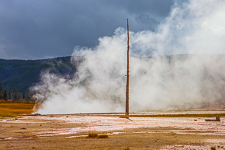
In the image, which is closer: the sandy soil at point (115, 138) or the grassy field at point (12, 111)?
the sandy soil at point (115, 138)

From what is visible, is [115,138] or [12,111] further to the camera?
[12,111]

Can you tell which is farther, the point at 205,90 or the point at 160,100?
the point at 205,90

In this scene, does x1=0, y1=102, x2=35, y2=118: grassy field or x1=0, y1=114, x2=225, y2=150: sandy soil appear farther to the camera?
x1=0, y1=102, x2=35, y2=118: grassy field

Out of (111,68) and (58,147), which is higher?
(111,68)

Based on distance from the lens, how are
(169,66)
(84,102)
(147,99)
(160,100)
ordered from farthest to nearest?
(169,66) < (160,100) < (147,99) < (84,102)

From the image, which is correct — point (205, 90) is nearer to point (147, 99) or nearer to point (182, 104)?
point (182, 104)

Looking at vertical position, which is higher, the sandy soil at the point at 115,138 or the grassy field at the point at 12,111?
the sandy soil at the point at 115,138

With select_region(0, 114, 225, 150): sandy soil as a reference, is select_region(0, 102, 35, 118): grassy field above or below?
below

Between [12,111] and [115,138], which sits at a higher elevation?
[115,138]

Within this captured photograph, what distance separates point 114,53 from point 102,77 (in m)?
6.17

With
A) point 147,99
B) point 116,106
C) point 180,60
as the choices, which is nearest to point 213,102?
point 180,60

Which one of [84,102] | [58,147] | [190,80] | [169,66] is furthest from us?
[190,80]

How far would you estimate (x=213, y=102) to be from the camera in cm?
9169

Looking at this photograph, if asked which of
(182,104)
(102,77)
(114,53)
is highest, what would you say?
(114,53)
